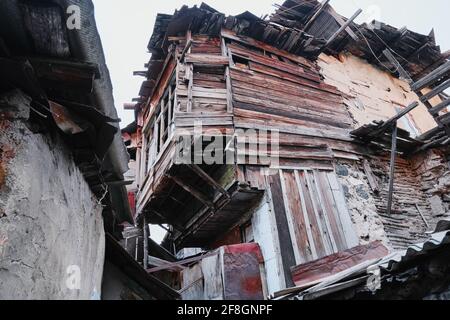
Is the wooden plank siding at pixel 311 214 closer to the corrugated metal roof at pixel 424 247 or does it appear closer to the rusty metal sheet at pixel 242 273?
the rusty metal sheet at pixel 242 273

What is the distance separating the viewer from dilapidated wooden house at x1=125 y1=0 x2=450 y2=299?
264 inches

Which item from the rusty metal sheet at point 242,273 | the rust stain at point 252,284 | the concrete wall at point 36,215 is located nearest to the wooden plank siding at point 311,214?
the rusty metal sheet at point 242,273

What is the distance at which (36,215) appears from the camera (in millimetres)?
1822

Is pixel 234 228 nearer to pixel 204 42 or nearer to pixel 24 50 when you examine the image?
pixel 204 42

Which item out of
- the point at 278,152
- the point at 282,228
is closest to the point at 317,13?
the point at 278,152

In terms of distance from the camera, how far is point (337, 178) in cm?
784

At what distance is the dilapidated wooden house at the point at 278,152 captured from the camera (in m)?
6.70

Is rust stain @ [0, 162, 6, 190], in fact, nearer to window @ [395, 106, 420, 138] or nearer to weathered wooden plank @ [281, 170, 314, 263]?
weathered wooden plank @ [281, 170, 314, 263]

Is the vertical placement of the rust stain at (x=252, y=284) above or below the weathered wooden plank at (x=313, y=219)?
below

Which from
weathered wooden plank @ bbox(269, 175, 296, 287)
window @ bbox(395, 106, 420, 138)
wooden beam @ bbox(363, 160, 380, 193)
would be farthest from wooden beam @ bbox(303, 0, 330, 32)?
weathered wooden plank @ bbox(269, 175, 296, 287)

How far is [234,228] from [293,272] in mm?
2978

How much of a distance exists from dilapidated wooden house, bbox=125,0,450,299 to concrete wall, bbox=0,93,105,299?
390 cm

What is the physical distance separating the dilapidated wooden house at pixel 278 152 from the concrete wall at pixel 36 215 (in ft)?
12.8

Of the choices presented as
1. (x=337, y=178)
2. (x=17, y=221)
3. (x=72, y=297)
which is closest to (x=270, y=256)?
(x=337, y=178)
